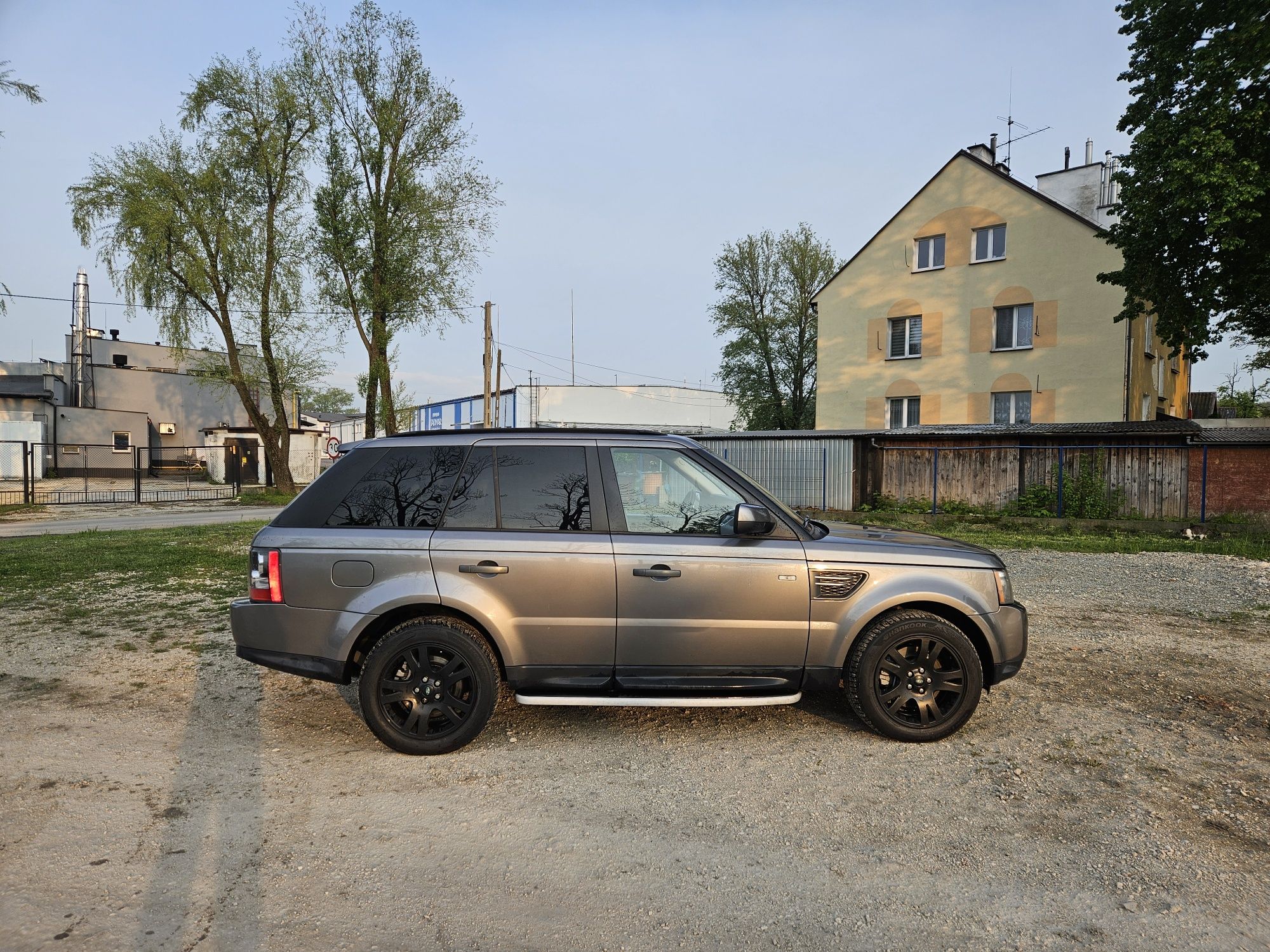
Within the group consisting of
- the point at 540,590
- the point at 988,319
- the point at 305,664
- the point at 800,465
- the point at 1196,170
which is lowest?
the point at 305,664

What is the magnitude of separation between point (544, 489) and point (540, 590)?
0.61 metres

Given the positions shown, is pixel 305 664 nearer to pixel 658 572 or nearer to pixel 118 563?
pixel 658 572

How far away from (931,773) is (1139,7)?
2117 centimetres

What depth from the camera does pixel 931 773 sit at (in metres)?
4.21

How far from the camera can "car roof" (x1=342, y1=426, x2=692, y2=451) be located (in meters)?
4.81

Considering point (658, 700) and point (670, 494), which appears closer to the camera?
point (658, 700)

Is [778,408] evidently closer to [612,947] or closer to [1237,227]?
[1237,227]

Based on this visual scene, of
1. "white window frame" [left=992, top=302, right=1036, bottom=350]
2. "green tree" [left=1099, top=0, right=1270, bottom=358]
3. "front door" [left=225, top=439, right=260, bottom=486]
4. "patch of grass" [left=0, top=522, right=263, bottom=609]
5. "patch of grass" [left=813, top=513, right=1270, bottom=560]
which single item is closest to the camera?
"patch of grass" [left=0, top=522, right=263, bottom=609]

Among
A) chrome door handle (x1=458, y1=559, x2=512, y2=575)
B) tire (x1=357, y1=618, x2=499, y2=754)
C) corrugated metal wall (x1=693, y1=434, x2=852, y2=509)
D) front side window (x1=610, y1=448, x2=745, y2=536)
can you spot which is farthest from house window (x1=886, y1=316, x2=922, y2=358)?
tire (x1=357, y1=618, x2=499, y2=754)

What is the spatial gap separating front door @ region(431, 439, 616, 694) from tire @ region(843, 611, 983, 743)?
1.48 metres

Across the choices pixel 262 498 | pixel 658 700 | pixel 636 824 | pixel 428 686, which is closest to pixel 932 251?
pixel 262 498

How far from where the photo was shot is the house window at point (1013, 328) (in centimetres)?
2634

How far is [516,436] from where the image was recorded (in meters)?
4.82

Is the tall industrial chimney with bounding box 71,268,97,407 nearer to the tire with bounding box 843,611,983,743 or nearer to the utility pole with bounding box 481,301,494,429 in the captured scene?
the utility pole with bounding box 481,301,494,429
